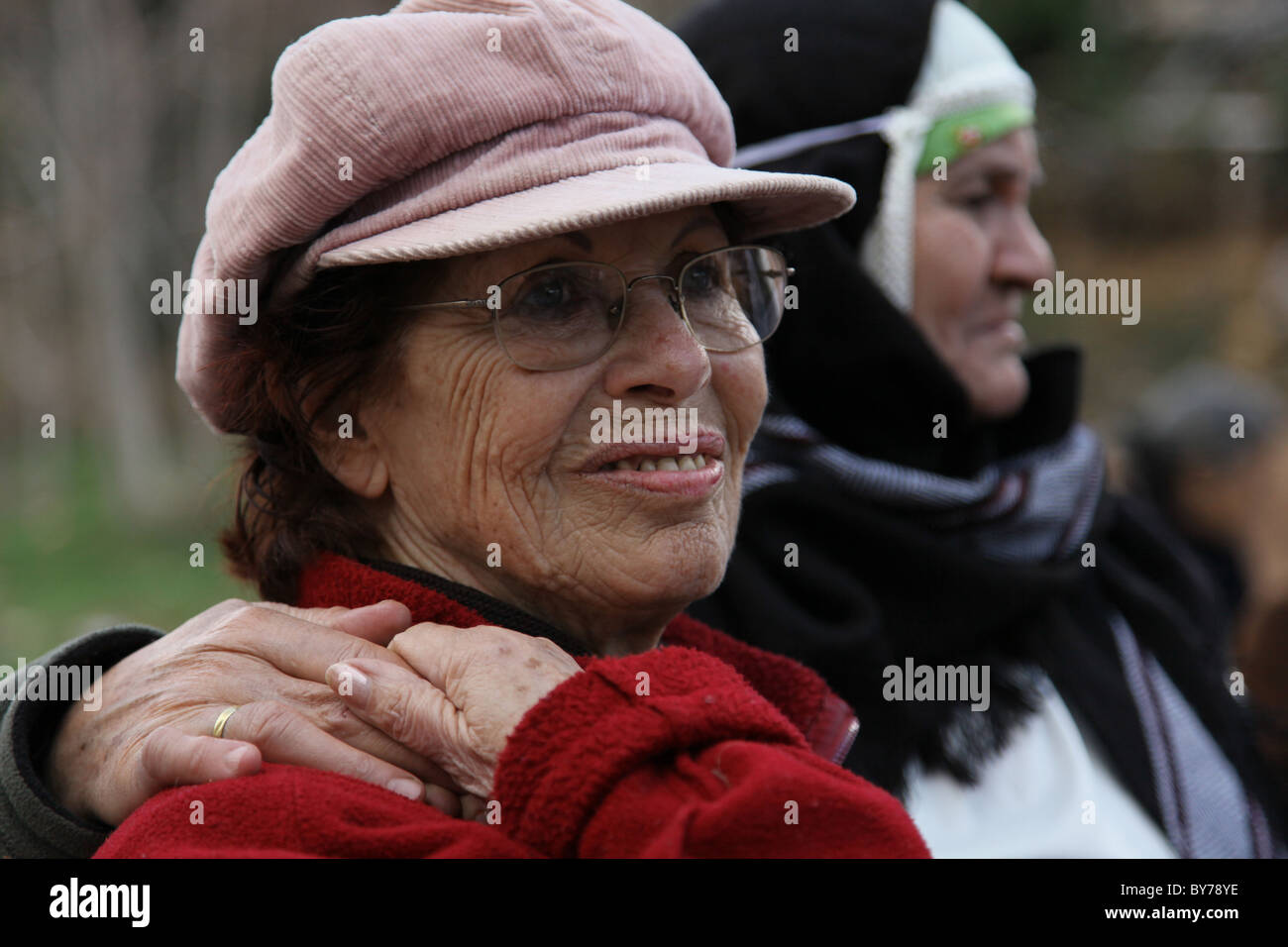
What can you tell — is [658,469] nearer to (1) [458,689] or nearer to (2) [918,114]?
(1) [458,689]

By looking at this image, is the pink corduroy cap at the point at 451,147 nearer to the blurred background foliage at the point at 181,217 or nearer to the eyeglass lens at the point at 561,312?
the eyeglass lens at the point at 561,312

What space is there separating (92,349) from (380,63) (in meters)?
13.8

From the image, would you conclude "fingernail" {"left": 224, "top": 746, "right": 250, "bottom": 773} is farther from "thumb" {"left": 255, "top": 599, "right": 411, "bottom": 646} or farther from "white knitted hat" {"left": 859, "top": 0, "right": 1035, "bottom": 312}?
"white knitted hat" {"left": 859, "top": 0, "right": 1035, "bottom": 312}

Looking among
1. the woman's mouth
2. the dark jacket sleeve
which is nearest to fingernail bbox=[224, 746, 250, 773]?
the dark jacket sleeve

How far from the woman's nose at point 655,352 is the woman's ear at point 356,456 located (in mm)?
374

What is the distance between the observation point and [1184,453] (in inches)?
244

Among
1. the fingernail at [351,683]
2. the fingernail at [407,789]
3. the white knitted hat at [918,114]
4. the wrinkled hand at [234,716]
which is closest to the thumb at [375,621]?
the wrinkled hand at [234,716]

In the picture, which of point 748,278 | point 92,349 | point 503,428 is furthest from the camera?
A: point 92,349

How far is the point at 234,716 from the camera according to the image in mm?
1686

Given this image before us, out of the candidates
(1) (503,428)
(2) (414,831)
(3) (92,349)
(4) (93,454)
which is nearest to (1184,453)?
(1) (503,428)

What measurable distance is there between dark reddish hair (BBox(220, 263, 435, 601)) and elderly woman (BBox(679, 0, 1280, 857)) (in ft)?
3.98

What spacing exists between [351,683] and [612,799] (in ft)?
1.39

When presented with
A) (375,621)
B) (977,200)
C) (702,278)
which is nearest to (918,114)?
(977,200)
